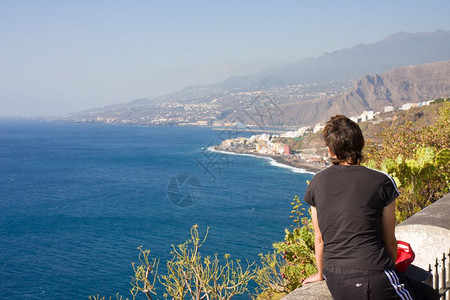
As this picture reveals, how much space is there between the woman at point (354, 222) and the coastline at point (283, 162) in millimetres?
43257

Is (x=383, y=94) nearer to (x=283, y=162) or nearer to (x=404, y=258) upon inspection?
(x=283, y=162)

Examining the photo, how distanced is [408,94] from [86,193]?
119285 millimetres

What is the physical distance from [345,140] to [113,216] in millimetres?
30555

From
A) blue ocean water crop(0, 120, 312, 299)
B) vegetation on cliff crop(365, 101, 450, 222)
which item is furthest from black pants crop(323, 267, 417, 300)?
blue ocean water crop(0, 120, 312, 299)

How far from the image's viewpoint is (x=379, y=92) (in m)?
142

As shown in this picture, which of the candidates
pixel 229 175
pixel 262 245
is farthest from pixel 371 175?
pixel 229 175

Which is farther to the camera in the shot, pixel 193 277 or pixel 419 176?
pixel 193 277

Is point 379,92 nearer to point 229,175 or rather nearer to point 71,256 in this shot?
point 229,175

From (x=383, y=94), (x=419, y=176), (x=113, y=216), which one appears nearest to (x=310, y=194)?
(x=419, y=176)

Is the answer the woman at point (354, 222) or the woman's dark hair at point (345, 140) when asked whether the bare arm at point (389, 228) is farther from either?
the woman's dark hair at point (345, 140)

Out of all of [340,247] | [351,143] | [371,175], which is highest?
[351,143]

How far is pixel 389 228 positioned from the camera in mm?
1683

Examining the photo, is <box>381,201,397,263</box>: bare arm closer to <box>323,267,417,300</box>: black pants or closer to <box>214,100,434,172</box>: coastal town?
<box>323,267,417,300</box>: black pants

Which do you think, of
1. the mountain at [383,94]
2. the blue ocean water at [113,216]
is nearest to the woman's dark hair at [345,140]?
the blue ocean water at [113,216]
